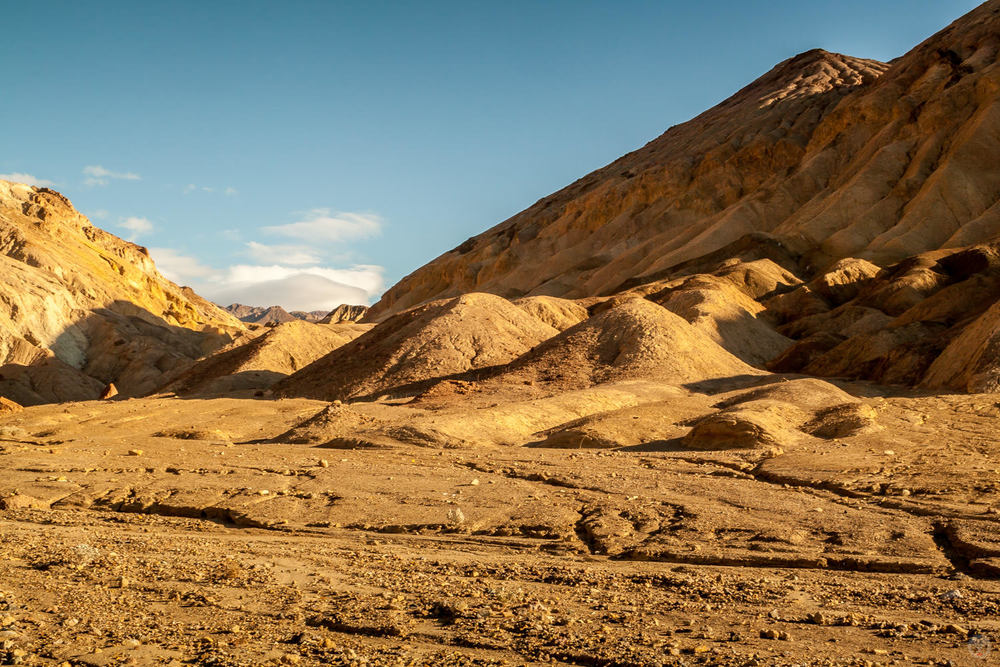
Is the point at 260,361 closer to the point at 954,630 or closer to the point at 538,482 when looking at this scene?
the point at 538,482

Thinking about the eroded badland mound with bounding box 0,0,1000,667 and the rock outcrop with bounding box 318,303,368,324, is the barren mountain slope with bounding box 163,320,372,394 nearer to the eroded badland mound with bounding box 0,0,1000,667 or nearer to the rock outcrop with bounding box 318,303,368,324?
the eroded badland mound with bounding box 0,0,1000,667

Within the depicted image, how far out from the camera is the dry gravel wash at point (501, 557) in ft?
17.2

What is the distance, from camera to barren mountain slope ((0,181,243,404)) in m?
37.2

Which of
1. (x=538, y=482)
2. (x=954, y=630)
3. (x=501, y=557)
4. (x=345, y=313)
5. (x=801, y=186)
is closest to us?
(x=954, y=630)

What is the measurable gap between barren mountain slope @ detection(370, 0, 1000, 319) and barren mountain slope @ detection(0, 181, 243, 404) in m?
23.9

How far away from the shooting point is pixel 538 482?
10.9m

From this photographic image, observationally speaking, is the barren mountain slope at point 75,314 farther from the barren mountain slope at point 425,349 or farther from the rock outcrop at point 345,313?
the rock outcrop at point 345,313

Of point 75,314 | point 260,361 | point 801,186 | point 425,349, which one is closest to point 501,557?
point 425,349

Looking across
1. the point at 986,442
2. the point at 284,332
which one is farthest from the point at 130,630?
the point at 284,332

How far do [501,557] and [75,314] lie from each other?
42729 mm

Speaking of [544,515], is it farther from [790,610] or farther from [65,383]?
[65,383]

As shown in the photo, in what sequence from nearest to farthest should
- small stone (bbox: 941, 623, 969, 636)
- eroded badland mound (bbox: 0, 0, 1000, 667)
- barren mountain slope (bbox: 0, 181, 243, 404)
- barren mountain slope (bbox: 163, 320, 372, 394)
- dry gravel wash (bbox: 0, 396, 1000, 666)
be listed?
dry gravel wash (bbox: 0, 396, 1000, 666)
small stone (bbox: 941, 623, 969, 636)
eroded badland mound (bbox: 0, 0, 1000, 667)
barren mountain slope (bbox: 163, 320, 372, 394)
barren mountain slope (bbox: 0, 181, 243, 404)

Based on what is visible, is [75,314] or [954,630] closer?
[954,630]

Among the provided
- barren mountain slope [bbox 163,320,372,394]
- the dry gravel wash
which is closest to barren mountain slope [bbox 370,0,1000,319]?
barren mountain slope [bbox 163,320,372,394]
